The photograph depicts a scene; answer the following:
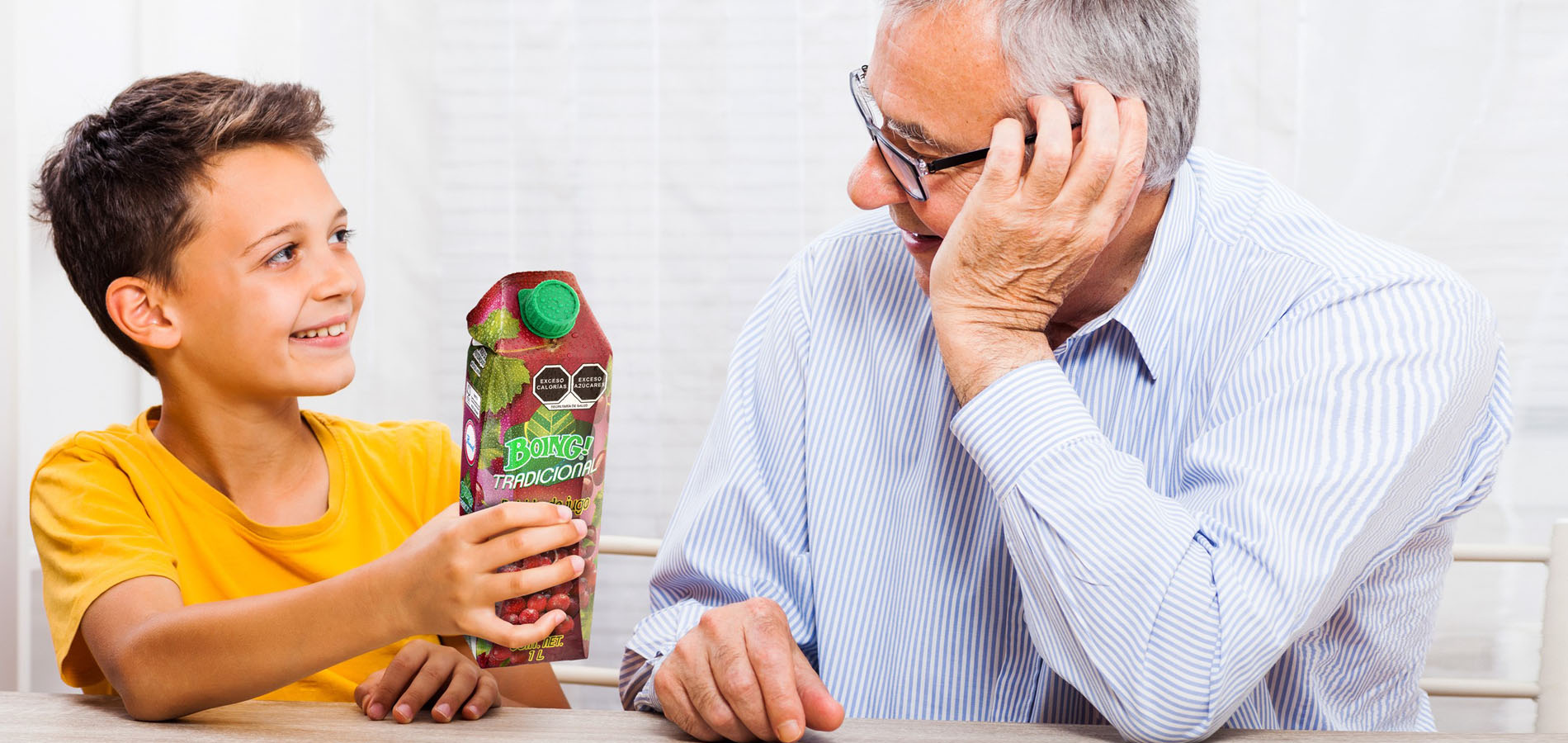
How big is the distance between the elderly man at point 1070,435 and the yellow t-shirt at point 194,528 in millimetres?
329

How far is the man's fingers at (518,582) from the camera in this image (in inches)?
28.3

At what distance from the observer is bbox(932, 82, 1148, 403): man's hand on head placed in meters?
0.85

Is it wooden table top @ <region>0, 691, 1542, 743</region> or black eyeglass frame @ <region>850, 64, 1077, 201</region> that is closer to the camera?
wooden table top @ <region>0, 691, 1542, 743</region>

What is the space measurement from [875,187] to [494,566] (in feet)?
1.44

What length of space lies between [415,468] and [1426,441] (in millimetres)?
974

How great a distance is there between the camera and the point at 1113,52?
3.01 feet

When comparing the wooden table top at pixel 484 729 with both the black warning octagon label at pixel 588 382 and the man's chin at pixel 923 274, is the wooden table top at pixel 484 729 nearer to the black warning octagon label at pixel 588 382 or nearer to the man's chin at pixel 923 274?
the black warning octagon label at pixel 588 382

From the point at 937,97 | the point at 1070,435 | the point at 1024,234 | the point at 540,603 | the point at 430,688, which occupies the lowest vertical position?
the point at 430,688

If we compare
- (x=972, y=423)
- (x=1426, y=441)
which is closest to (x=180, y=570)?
(x=972, y=423)

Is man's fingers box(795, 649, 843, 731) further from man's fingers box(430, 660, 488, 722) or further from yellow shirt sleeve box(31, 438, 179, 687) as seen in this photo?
yellow shirt sleeve box(31, 438, 179, 687)

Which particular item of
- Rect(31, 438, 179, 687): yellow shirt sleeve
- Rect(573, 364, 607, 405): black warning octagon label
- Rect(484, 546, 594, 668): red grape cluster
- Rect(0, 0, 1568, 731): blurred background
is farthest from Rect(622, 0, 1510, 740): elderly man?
Rect(0, 0, 1568, 731): blurred background

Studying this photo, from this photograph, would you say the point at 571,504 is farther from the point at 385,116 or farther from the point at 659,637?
the point at 385,116

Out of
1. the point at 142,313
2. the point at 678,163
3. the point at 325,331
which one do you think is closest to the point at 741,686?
the point at 325,331

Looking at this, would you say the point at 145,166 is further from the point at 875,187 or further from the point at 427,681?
the point at 875,187
